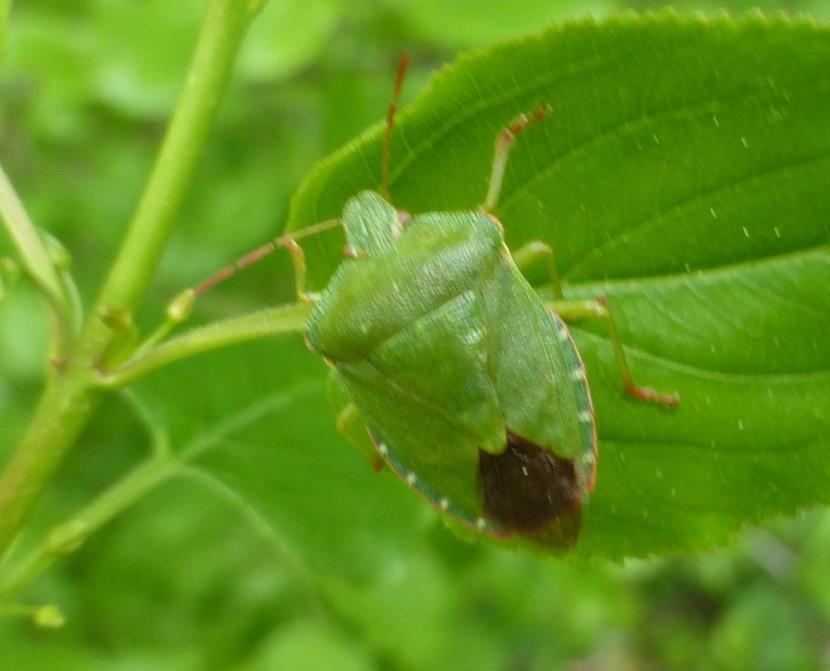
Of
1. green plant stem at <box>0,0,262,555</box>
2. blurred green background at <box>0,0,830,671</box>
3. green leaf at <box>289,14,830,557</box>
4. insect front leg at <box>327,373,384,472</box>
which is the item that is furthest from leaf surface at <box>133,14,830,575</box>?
blurred green background at <box>0,0,830,671</box>

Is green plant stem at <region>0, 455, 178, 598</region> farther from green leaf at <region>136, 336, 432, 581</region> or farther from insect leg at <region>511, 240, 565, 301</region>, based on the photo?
insect leg at <region>511, 240, 565, 301</region>

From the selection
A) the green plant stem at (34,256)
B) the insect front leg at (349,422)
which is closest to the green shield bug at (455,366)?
the insect front leg at (349,422)

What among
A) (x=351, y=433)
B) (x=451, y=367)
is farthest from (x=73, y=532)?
(x=451, y=367)

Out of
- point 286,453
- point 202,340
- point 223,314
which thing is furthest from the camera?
point 223,314

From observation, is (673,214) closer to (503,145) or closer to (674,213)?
(674,213)

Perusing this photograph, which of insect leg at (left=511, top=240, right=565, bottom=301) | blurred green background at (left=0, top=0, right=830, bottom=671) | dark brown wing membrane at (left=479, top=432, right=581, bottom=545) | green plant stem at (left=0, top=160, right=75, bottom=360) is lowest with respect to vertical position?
blurred green background at (left=0, top=0, right=830, bottom=671)

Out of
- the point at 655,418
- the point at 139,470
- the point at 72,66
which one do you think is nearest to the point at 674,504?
the point at 655,418

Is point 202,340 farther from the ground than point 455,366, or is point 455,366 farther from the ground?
point 202,340
